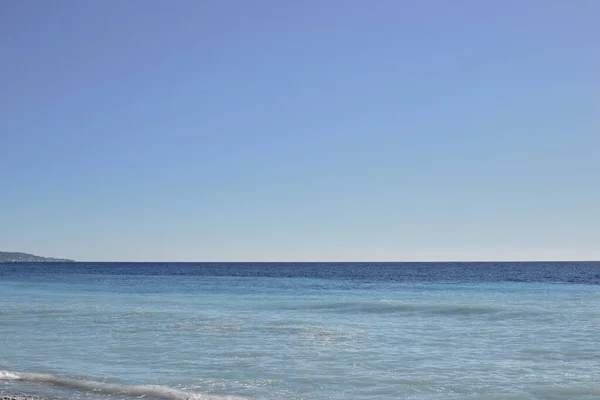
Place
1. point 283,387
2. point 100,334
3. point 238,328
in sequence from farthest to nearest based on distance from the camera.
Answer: point 238,328
point 100,334
point 283,387

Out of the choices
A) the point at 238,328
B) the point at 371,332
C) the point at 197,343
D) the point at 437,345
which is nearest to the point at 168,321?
the point at 238,328

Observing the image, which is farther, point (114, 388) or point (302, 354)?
point (302, 354)

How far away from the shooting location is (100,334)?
64.0 ft

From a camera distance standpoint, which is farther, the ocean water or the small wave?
the ocean water

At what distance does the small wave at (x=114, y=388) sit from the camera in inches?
451

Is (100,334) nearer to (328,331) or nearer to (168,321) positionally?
(168,321)

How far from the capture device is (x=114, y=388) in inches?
473

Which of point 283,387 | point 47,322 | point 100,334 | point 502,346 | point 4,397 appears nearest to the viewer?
point 4,397

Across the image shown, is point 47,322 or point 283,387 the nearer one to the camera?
point 283,387

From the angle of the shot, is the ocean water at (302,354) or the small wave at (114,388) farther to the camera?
the ocean water at (302,354)

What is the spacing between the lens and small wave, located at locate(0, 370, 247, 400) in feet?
37.6

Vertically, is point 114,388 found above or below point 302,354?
below

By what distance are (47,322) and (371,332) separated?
13.0 m

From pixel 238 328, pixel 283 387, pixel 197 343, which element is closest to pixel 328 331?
pixel 238 328
